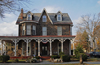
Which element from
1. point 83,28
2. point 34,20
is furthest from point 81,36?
point 34,20

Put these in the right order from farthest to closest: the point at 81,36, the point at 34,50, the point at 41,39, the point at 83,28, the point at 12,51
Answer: the point at 81,36, the point at 83,28, the point at 12,51, the point at 34,50, the point at 41,39

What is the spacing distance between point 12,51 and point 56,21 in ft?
41.9

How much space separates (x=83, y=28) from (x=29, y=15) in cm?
2530

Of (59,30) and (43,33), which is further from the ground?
(59,30)

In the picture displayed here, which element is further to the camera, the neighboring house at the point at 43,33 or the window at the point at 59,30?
the window at the point at 59,30

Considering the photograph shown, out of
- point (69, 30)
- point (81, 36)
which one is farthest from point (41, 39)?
point (81, 36)

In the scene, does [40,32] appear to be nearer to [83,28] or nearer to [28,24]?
[28,24]

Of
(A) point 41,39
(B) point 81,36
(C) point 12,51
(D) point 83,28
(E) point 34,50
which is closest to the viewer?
(A) point 41,39

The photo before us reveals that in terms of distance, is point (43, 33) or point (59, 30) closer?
point (43, 33)

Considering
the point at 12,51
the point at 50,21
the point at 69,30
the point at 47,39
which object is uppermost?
the point at 50,21

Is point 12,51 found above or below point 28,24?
below

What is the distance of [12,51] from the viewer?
2923cm

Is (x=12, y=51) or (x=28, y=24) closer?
(x=28, y=24)

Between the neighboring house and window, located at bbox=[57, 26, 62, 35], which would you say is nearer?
the neighboring house
